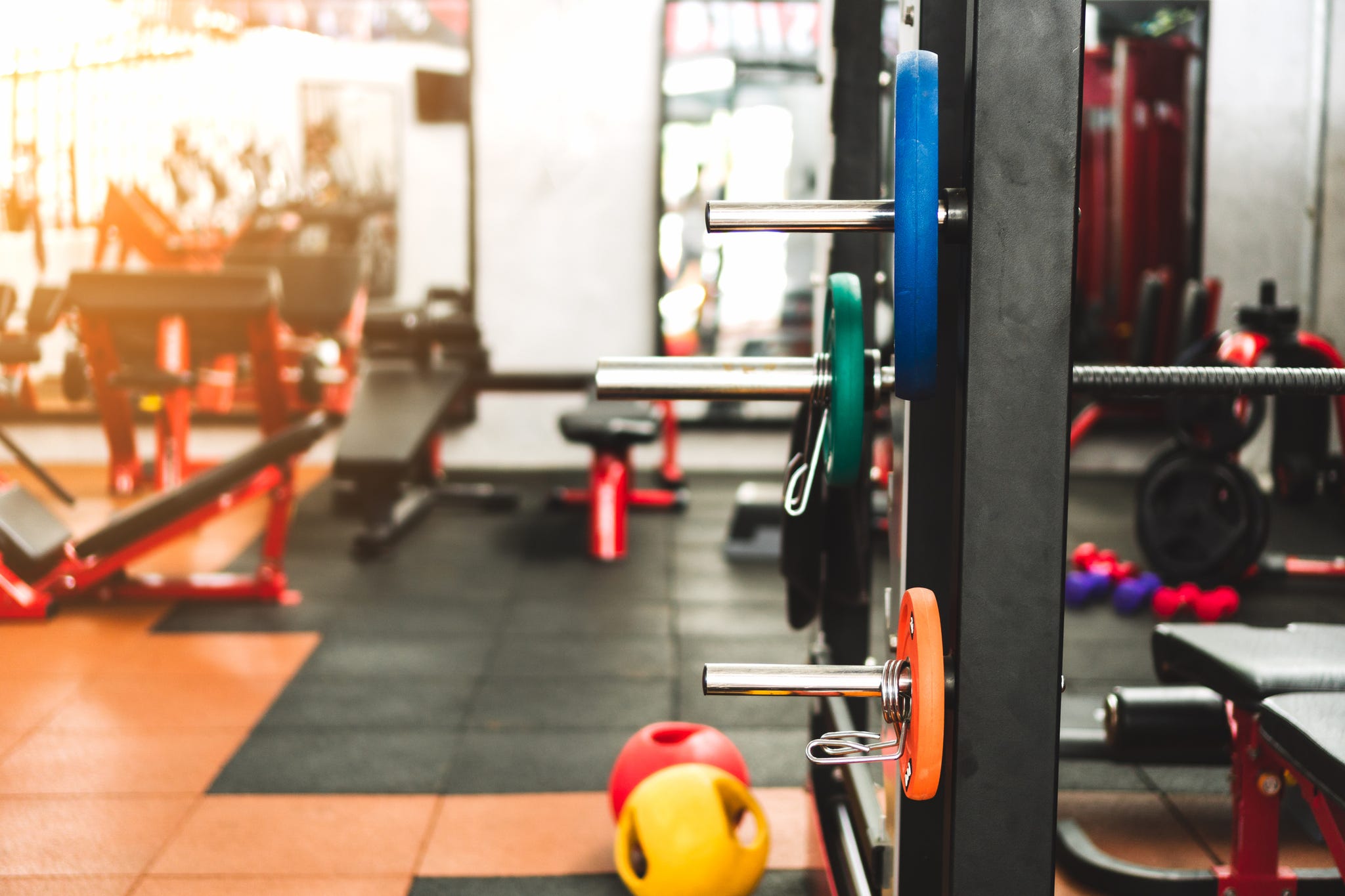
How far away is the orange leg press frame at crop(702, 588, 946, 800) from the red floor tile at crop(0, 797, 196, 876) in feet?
4.85

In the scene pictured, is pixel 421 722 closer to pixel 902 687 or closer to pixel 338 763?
pixel 338 763

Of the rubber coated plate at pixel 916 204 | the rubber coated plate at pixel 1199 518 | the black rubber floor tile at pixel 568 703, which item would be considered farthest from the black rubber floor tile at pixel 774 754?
the rubber coated plate at pixel 1199 518

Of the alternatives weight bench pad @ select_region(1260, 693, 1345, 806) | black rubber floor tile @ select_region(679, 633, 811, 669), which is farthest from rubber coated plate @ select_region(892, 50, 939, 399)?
black rubber floor tile @ select_region(679, 633, 811, 669)

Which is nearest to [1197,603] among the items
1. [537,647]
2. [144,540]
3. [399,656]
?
[537,647]

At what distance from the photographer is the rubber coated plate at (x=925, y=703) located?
0.87 metres

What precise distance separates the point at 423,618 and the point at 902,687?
257cm

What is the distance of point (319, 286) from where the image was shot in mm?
4902

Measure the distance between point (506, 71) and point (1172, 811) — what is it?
427 centimetres

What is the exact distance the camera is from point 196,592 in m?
3.46

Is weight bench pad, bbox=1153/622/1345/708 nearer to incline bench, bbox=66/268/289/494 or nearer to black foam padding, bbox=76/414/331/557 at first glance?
black foam padding, bbox=76/414/331/557

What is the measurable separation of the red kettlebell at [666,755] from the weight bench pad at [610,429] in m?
2.00

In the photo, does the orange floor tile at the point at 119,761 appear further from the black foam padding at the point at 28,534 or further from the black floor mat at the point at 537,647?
the black foam padding at the point at 28,534

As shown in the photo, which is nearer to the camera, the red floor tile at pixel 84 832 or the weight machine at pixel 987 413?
the weight machine at pixel 987 413

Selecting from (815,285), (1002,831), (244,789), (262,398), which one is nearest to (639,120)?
(262,398)
